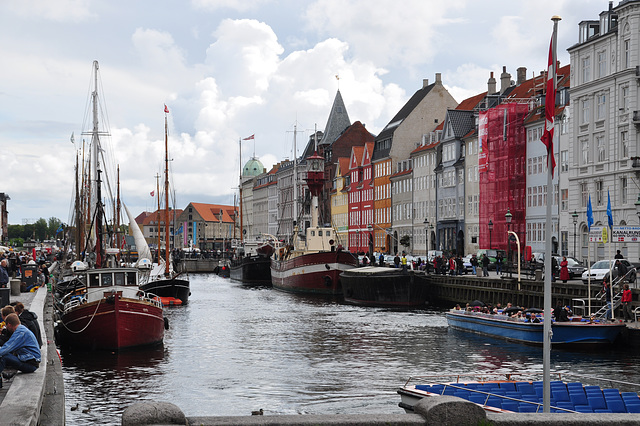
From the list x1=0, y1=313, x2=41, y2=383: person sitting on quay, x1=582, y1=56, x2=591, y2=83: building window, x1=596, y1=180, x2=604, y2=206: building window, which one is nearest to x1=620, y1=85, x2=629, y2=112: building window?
x1=582, y1=56, x2=591, y2=83: building window

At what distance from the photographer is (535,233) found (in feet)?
249

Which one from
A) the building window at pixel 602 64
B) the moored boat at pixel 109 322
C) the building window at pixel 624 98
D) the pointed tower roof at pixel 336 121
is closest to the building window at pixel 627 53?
the building window at pixel 624 98

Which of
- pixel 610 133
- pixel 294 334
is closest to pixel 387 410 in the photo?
pixel 294 334

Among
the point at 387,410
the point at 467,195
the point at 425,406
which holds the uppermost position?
the point at 467,195

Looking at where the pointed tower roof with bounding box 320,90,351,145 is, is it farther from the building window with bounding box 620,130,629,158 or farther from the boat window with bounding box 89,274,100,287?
the boat window with bounding box 89,274,100,287

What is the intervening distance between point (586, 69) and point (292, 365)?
43.2 m

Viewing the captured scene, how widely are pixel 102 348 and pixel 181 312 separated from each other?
21933mm

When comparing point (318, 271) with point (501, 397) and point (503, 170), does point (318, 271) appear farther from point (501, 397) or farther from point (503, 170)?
point (501, 397)

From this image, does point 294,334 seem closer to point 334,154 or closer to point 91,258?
point 91,258

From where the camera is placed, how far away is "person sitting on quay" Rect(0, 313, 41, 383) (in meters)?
16.5

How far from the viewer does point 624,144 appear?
60750 mm

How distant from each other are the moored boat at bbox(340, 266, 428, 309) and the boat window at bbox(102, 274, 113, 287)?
1020 inches

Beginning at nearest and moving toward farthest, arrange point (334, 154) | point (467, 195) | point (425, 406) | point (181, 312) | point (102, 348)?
point (425, 406) < point (102, 348) < point (181, 312) < point (467, 195) < point (334, 154)

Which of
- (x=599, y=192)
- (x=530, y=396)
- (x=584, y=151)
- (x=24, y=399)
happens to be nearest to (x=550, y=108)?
(x=530, y=396)
